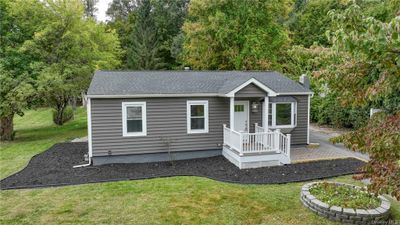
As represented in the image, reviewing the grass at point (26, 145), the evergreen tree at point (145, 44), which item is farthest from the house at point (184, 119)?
the evergreen tree at point (145, 44)

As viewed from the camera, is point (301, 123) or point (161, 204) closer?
point (161, 204)

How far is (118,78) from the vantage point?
1170 centimetres

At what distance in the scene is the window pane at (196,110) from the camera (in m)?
11.3

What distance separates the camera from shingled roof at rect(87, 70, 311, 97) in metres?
10.7

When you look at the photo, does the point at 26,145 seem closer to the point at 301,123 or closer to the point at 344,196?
the point at 301,123

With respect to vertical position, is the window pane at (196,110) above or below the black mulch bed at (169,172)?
above

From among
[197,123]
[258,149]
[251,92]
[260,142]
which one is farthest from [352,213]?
[197,123]

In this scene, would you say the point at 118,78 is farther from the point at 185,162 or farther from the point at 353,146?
the point at 353,146

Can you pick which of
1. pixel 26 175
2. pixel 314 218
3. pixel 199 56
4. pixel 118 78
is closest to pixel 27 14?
pixel 118 78

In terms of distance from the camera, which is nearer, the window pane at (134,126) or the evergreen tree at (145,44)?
the window pane at (134,126)

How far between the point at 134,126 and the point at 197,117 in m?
2.48

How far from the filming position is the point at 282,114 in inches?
492

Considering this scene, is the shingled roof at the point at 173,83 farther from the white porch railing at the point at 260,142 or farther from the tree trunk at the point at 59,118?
the tree trunk at the point at 59,118

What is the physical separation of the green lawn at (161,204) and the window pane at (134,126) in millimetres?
2696
